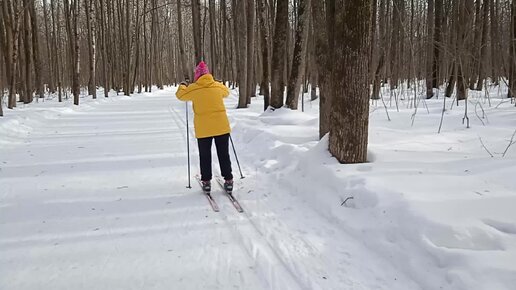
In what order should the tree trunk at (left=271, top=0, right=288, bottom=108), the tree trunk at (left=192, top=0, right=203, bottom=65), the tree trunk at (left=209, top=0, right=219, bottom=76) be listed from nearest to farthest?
the tree trunk at (left=271, top=0, right=288, bottom=108)
the tree trunk at (left=192, top=0, right=203, bottom=65)
the tree trunk at (left=209, top=0, right=219, bottom=76)

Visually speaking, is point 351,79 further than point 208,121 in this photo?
No

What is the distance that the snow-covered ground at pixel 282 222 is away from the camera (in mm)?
3016

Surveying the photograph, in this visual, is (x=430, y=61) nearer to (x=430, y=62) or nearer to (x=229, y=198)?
(x=430, y=62)

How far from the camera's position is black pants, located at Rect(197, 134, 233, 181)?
5418 mm

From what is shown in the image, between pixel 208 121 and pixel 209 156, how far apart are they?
1.64 feet

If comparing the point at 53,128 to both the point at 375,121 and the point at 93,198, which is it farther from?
the point at 375,121

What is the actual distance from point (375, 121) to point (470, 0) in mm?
5816

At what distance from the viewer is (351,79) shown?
5.02 metres

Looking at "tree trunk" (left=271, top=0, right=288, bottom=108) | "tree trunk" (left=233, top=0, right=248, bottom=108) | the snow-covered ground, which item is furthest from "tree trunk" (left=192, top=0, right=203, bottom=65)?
the snow-covered ground

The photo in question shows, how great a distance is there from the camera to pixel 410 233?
3.27 meters

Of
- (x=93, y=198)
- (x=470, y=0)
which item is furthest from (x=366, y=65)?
(x=470, y=0)

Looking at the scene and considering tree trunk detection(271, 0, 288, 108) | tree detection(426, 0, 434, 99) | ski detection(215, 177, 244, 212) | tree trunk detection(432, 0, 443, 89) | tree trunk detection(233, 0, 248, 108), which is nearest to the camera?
ski detection(215, 177, 244, 212)

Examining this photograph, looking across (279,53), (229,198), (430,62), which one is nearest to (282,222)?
(229,198)

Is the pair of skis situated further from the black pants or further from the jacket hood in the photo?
the jacket hood
